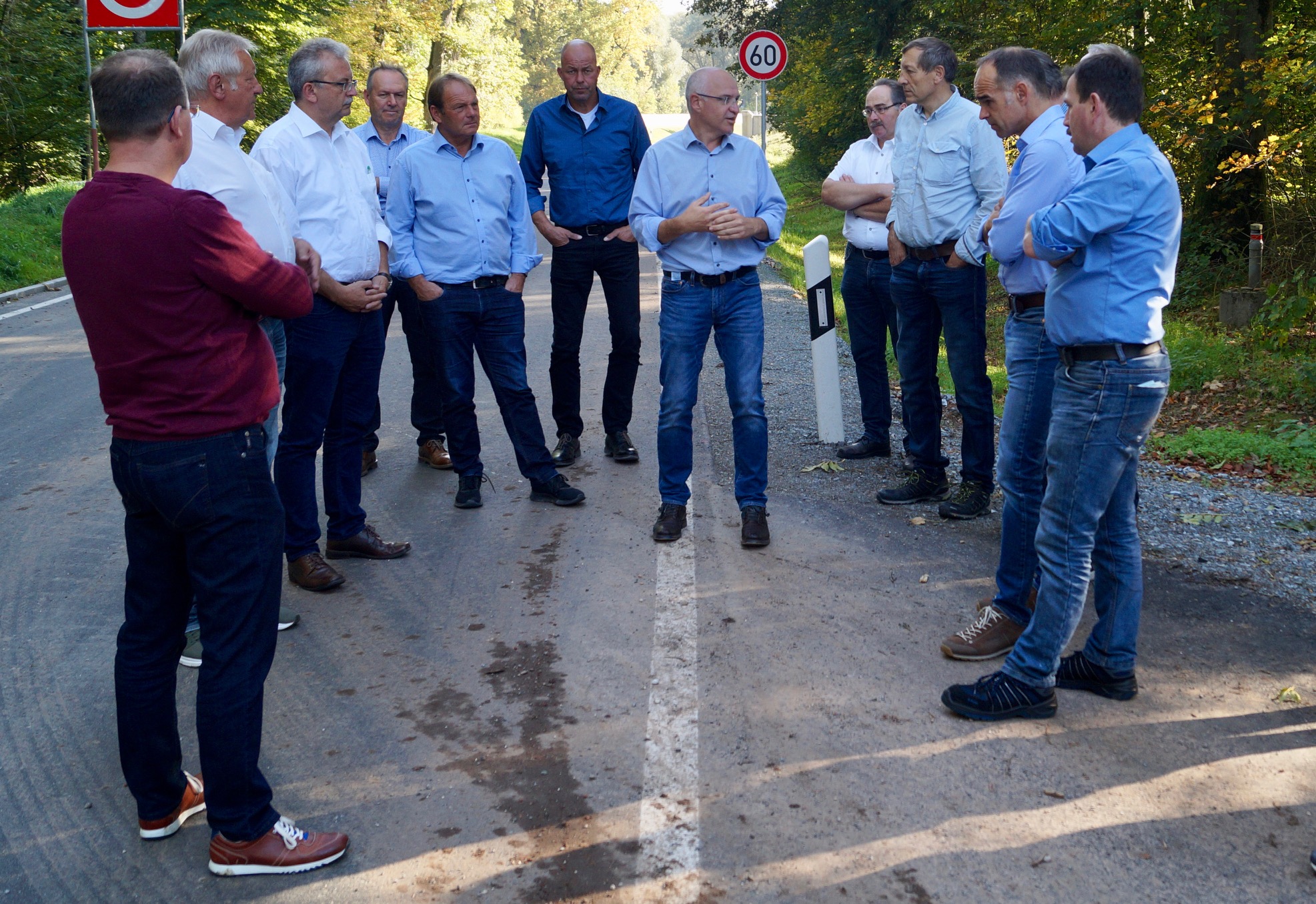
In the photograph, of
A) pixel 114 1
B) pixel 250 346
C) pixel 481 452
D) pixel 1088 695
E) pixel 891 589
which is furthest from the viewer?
pixel 114 1

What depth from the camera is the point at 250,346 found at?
126 inches

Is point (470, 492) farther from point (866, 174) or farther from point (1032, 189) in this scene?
point (1032, 189)

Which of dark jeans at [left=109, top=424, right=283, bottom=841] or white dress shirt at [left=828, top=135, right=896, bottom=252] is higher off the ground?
white dress shirt at [left=828, top=135, right=896, bottom=252]

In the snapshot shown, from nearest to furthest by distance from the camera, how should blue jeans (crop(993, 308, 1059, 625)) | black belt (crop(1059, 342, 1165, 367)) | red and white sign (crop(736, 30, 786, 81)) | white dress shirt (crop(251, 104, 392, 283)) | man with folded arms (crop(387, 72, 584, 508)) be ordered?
black belt (crop(1059, 342, 1165, 367)) < blue jeans (crop(993, 308, 1059, 625)) < white dress shirt (crop(251, 104, 392, 283)) < man with folded arms (crop(387, 72, 584, 508)) < red and white sign (crop(736, 30, 786, 81))

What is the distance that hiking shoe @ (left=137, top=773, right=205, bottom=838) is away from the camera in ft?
10.9

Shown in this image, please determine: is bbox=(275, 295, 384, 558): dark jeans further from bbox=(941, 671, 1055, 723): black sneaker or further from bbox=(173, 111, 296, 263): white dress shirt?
bbox=(941, 671, 1055, 723): black sneaker

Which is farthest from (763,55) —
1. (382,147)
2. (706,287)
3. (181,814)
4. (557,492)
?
(181,814)

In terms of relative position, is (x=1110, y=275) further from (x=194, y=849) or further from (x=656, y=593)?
(x=194, y=849)

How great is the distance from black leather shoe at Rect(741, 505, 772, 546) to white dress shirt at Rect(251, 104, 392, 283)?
7.21 feet

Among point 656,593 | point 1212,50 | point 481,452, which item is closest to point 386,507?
point 481,452

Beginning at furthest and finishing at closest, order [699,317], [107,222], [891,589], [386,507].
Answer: [386,507], [699,317], [891,589], [107,222]

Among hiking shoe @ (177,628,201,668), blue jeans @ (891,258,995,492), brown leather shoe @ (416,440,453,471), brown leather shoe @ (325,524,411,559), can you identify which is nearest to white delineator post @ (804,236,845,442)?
blue jeans @ (891,258,995,492)

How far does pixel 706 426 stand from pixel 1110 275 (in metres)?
4.37

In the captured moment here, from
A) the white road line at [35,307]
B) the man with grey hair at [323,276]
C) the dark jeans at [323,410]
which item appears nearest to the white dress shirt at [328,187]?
the man with grey hair at [323,276]
